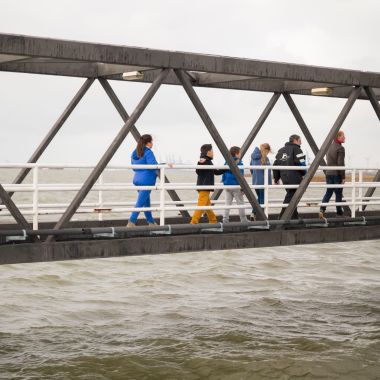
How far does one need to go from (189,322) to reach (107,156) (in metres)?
6.05

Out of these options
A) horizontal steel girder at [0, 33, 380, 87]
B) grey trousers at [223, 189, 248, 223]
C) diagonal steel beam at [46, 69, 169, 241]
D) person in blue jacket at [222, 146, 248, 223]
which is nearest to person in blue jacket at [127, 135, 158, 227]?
diagonal steel beam at [46, 69, 169, 241]

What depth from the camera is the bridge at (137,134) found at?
11.4 meters

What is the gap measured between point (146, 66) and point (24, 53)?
1.80 m

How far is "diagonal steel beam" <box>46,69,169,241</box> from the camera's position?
11.5 meters

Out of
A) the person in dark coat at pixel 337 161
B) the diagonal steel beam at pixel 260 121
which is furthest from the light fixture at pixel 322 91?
the person in dark coat at pixel 337 161

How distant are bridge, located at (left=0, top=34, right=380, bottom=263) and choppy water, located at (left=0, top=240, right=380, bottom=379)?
6.36 ft

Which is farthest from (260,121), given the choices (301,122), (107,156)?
(107,156)

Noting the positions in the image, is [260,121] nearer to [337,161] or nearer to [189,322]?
[337,161]

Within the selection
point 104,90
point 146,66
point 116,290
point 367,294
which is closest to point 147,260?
point 116,290

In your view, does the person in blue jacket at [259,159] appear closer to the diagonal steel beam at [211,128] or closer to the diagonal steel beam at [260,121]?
the diagonal steel beam at [260,121]

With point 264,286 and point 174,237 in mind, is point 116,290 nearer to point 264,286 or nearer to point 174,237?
point 264,286

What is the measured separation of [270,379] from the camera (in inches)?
515

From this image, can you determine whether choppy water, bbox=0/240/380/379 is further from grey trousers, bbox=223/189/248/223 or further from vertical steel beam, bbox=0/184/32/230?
vertical steel beam, bbox=0/184/32/230

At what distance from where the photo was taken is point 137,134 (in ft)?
48.8
